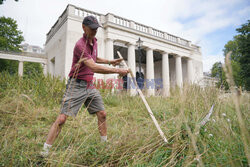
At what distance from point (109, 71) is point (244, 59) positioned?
64.1 feet

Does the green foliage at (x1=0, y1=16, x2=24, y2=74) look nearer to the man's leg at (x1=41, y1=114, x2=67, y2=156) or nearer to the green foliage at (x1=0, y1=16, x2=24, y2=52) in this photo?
the green foliage at (x1=0, y1=16, x2=24, y2=52)

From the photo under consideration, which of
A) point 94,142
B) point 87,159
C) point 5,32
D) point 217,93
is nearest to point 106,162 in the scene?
point 87,159

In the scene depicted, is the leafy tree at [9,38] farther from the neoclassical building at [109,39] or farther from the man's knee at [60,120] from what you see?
the man's knee at [60,120]

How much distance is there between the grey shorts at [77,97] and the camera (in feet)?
6.88

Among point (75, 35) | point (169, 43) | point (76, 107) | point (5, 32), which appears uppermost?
point (5, 32)

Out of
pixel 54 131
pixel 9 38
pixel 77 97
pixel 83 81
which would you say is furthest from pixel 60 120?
pixel 9 38

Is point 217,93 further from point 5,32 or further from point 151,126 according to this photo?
point 5,32

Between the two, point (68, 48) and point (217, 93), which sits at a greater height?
point (68, 48)

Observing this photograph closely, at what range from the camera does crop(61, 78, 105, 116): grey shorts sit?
82.5 inches

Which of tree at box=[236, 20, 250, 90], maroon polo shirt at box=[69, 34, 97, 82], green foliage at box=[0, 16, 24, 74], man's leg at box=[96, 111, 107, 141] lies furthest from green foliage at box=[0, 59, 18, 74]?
tree at box=[236, 20, 250, 90]

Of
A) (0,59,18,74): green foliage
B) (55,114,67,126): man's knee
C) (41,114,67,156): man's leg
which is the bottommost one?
(41,114,67,156): man's leg

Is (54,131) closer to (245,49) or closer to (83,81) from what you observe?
(83,81)

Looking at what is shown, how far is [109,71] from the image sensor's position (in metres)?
2.12

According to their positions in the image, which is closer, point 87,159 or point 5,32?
point 87,159
